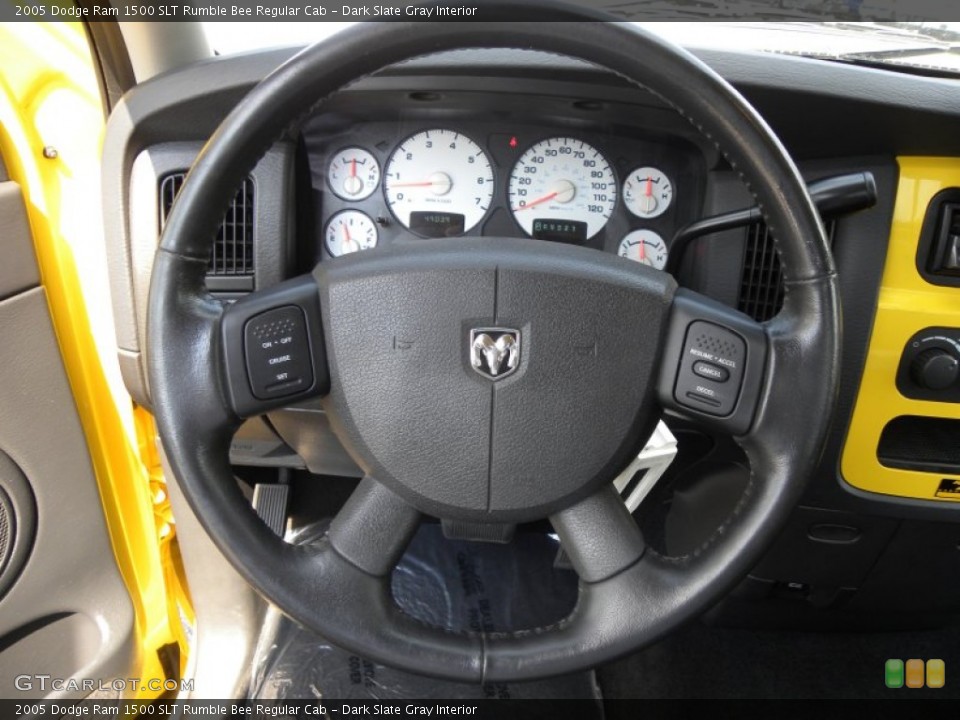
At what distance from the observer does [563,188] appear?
1.23 metres

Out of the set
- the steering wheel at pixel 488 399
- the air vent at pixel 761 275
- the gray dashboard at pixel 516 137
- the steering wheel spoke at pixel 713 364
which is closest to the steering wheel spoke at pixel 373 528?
the steering wheel at pixel 488 399

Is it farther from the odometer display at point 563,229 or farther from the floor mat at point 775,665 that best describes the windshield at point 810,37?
the floor mat at point 775,665

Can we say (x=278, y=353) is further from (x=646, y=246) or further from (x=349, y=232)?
(x=646, y=246)

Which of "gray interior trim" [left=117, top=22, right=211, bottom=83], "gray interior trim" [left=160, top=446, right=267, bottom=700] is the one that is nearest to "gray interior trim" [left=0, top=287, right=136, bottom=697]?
"gray interior trim" [left=160, top=446, right=267, bottom=700]

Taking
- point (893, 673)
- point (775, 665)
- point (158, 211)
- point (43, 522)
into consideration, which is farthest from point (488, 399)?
point (893, 673)

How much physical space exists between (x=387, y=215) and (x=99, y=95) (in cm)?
51

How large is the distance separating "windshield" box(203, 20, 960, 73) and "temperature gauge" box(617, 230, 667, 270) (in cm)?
29

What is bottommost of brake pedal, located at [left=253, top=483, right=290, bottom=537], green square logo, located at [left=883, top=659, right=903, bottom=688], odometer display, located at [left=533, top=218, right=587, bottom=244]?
green square logo, located at [left=883, top=659, right=903, bottom=688]

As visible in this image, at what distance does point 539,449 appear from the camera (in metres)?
0.83

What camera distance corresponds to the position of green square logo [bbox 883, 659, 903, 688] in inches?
66.7

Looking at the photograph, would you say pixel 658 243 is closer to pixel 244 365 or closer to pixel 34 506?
pixel 244 365

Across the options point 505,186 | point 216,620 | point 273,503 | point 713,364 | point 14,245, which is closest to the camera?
point 713,364

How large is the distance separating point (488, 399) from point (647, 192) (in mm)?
587

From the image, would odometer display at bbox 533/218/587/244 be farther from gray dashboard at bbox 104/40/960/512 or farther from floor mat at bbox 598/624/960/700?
floor mat at bbox 598/624/960/700
